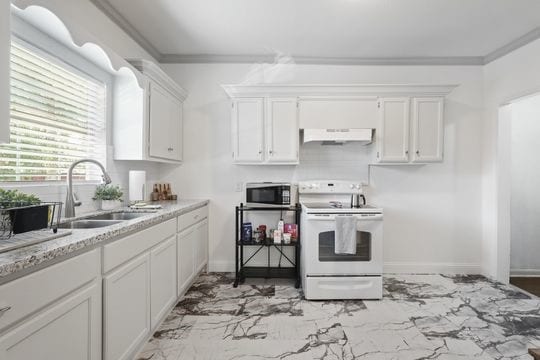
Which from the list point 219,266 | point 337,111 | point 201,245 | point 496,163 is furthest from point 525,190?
point 201,245

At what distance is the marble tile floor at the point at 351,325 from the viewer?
208 cm

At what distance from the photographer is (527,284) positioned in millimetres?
3436

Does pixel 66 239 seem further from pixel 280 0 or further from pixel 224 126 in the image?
pixel 224 126

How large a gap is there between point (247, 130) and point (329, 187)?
114 centimetres

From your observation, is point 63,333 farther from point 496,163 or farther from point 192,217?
point 496,163

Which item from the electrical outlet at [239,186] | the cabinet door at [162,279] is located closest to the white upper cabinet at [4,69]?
the cabinet door at [162,279]

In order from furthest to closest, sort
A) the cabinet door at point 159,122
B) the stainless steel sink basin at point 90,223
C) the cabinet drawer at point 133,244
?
1. the cabinet door at point 159,122
2. the stainless steel sink basin at point 90,223
3. the cabinet drawer at point 133,244

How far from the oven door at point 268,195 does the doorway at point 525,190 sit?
2.87 m

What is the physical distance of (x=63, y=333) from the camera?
1241mm

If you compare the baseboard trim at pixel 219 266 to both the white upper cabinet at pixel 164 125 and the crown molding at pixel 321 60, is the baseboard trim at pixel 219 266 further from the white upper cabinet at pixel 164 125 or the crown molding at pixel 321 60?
the crown molding at pixel 321 60

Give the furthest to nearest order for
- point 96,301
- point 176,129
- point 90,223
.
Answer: point 176,129
point 90,223
point 96,301

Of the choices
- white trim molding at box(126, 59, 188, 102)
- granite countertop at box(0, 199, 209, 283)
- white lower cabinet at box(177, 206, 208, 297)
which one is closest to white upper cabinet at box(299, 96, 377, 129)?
white trim molding at box(126, 59, 188, 102)

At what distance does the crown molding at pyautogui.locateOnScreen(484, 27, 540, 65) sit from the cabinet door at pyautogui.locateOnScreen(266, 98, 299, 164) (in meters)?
2.36

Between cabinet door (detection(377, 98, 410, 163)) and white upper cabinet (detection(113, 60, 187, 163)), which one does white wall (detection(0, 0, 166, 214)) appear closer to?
white upper cabinet (detection(113, 60, 187, 163))
